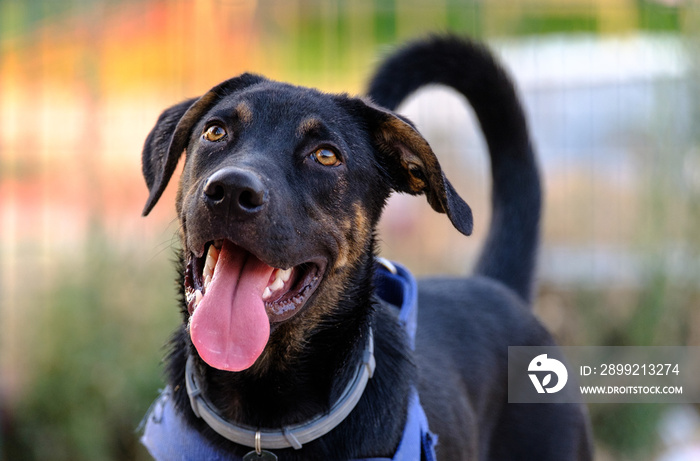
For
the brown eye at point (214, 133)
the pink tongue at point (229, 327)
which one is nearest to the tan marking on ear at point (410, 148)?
the brown eye at point (214, 133)

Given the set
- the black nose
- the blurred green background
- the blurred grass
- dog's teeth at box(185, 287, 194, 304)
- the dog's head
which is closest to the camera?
the black nose

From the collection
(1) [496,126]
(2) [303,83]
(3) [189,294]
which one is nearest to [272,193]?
(3) [189,294]

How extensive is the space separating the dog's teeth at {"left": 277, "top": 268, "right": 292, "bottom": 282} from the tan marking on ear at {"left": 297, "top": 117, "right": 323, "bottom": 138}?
18.7 inches

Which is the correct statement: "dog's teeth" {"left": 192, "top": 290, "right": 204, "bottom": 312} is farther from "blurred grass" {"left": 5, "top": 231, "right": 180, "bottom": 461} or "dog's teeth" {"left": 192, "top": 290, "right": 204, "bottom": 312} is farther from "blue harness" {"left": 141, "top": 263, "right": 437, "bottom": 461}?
"blurred grass" {"left": 5, "top": 231, "right": 180, "bottom": 461}

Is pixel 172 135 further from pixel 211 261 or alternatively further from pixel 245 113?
pixel 211 261

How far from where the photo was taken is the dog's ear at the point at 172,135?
2.94m

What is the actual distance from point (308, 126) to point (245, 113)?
0.75ft

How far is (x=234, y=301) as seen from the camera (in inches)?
96.0

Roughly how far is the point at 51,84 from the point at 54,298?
63.2 inches

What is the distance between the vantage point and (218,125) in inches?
110

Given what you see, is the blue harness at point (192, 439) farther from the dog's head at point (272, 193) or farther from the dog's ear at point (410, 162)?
the dog's ear at point (410, 162)

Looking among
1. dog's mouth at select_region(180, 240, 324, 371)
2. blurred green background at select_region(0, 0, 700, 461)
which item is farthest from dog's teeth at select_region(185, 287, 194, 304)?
blurred green background at select_region(0, 0, 700, 461)

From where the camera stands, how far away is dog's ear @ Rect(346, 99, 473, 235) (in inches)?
109

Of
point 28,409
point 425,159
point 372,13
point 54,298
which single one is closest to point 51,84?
point 54,298
